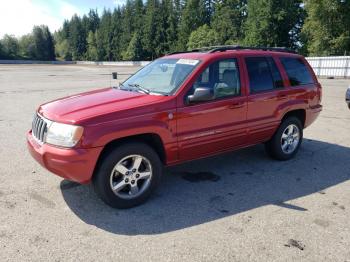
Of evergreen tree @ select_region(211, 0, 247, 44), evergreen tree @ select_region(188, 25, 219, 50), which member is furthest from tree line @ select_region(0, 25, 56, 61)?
evergreen tree @ select_region(211, 0, 247, 44)

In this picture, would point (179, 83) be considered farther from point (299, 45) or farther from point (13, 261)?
point (299, 45)

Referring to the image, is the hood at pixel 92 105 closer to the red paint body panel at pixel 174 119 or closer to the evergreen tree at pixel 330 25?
the red paint body panel at pixel 174 119

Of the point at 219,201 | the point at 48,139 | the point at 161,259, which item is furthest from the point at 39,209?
the point at 219,201

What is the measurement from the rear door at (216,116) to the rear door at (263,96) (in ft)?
0.65

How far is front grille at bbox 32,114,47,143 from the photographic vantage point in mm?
3977

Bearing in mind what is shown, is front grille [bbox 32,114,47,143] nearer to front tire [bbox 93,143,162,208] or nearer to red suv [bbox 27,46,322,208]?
red suv [bbox 27,46,322,208]

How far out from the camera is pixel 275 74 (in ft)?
18.1

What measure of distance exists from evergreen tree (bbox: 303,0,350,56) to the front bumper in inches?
1837

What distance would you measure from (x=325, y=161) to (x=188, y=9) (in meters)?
83.9

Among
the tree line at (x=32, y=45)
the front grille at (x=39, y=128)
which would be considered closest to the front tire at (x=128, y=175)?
the front grille at (x=39, y=128)

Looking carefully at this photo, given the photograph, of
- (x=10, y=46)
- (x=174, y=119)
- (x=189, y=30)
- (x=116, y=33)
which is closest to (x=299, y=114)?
(x=174, y=119)

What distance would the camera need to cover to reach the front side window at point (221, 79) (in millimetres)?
4577

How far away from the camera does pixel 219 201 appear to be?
4.26 meters

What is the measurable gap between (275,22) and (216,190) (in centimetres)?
5892
